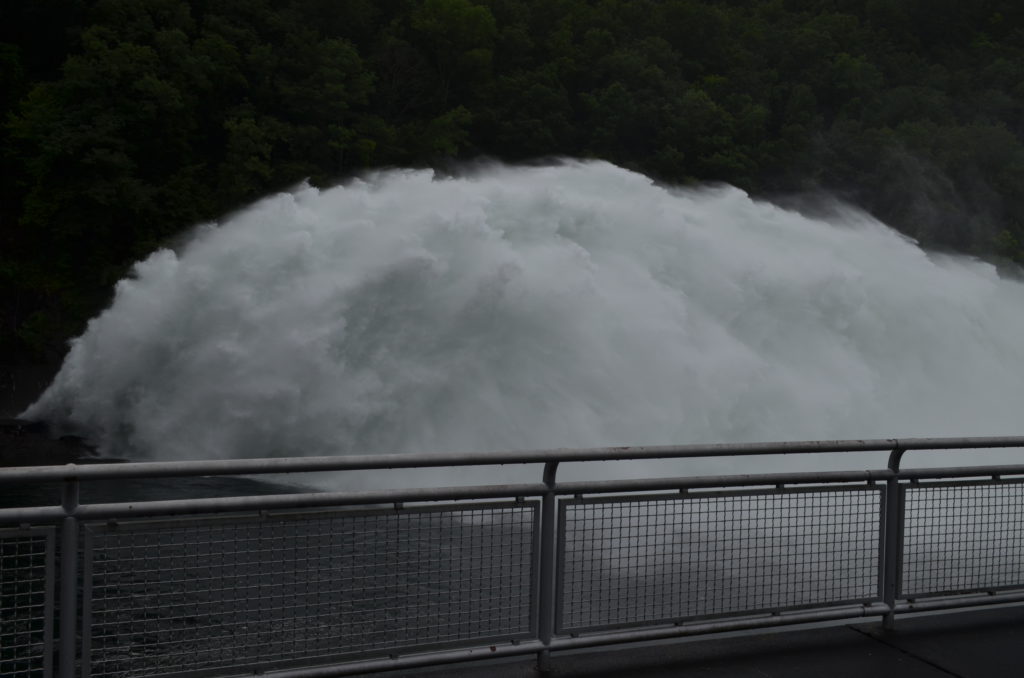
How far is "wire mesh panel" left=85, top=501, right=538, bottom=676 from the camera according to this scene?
437 centimetres

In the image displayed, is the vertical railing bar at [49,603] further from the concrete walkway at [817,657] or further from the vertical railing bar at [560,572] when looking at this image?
the vertical railing bar at [560,572]

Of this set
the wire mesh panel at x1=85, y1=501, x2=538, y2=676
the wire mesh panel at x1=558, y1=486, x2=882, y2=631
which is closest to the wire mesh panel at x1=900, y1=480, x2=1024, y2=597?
the wire mesh panel at x1=558, y1=486, x2=882, y2=631

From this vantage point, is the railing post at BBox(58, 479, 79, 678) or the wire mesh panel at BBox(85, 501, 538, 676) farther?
the wire mesh panel at BBox(85, 501, 538, 676)

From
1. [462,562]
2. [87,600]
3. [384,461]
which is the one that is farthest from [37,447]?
[384,461]

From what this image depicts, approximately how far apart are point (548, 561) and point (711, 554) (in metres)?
1.00

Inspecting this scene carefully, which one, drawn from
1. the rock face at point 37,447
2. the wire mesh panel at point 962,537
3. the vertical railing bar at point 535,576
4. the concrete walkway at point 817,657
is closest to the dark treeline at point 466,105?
the rock face at point 37,447

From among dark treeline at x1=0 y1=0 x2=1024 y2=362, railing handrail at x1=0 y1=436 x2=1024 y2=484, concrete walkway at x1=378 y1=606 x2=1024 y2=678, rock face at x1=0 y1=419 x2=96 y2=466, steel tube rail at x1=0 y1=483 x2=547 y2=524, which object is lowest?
rock face at x1=0 y1=419 x2=96 y2=466

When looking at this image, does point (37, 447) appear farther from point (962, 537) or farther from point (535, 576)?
point (962, 537)

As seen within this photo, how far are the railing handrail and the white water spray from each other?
13.6 meters

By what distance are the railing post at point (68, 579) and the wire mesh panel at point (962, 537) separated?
4117mm

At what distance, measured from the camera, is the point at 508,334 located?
20.2 metres

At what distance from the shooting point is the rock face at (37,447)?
958 inches

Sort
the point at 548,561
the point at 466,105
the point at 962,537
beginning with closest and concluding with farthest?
the point at 548,561, the point at 962,537, the point at 466,105

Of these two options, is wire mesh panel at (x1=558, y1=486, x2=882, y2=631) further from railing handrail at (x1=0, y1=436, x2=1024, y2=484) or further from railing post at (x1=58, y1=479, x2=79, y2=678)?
railing post at (x1=58, y1=479, x2=79, y2=678)
